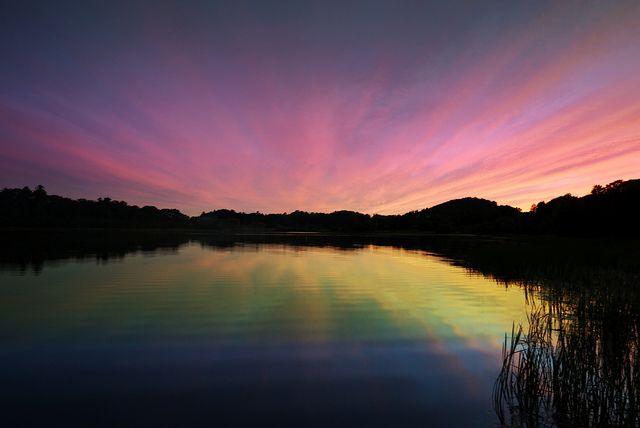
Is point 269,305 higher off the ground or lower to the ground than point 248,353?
higher

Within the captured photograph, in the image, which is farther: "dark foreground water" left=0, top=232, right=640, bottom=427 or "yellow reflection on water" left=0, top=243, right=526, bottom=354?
"yellow reflection on water" left=0, top=243, right=526, bottom=354

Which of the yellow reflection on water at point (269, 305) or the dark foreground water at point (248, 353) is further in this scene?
the yellow reflection on water at point (269, 305)

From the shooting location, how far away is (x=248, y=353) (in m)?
12.7

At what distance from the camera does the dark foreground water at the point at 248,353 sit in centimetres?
872

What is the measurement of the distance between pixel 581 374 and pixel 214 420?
8609 mm

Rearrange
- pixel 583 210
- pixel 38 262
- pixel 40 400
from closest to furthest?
pixel 40 400
pixel 38 262
pixel 583 210

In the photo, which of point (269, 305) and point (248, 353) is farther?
point (269, 305)

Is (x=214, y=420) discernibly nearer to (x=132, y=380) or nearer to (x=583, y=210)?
(x=132, y=380)

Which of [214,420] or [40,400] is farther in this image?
[40,400]

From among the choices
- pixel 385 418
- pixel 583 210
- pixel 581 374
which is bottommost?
pixel 385 418

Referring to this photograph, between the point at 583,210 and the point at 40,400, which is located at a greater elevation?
the point at 583,210

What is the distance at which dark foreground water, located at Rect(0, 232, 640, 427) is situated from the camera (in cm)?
872

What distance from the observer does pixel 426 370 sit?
37.8 feet

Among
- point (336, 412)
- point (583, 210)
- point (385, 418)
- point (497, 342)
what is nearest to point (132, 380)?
point (336, 412)
